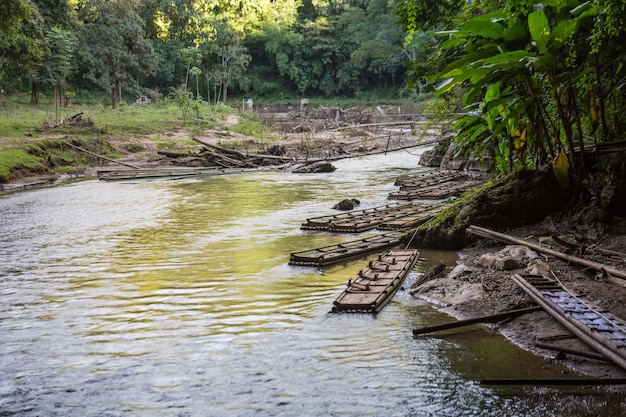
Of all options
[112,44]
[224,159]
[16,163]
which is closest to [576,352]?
[16,163]

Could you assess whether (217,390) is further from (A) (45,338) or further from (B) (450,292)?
(B) (450,292)

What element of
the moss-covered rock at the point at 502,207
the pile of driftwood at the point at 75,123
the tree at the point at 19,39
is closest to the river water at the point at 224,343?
the moss-covered rock at the point at 502,207

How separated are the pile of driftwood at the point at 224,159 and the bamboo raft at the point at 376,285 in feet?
61.0

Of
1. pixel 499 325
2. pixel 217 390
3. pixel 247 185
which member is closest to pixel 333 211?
pixel 247 185

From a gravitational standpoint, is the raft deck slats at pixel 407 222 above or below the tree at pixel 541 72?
below

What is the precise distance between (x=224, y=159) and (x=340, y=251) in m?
18.2

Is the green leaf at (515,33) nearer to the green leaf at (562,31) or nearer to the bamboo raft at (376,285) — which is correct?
the green leaf at (562,31)

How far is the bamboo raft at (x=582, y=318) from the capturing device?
180 inches

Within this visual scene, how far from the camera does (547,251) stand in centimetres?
705

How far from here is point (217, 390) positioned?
4961 millimetres

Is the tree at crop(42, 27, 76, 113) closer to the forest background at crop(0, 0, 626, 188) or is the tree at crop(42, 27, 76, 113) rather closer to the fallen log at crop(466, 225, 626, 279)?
the forest background at crop(0, 0, 626, 188)

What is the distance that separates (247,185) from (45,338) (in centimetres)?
1468

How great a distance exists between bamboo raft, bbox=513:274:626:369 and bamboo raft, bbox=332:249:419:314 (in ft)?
4.99

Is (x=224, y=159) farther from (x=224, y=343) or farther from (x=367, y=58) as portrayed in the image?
(x=367, y=58)
